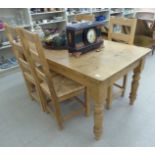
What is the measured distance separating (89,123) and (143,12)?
→ 15.6ft

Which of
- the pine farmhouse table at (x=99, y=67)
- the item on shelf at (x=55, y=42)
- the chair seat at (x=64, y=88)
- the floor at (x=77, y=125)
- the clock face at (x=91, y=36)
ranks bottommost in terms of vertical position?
the floor at (x=77, y=125)

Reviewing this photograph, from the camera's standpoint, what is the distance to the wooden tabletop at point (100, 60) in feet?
4.14

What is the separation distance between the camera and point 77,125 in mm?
1793

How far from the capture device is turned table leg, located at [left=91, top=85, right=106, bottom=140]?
1.26 metres

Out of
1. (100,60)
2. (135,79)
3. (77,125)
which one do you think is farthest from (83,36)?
(77,125)

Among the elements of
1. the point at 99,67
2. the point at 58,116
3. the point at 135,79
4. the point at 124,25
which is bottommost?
the point at 58,116

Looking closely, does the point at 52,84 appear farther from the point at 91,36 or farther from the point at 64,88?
the point at 91,36

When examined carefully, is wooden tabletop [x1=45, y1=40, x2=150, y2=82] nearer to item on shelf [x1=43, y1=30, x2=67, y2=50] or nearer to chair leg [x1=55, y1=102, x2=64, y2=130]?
item on shelf [x1=43, y1=30, x2=67, y2=50]

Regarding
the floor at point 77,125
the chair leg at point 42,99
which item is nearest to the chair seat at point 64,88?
the chair leg at point 42,99

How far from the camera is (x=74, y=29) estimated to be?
1.42m

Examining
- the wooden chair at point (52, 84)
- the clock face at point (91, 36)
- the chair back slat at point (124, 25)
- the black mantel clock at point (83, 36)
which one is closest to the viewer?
the wooden chair at point (52, 84)

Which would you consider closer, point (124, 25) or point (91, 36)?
point (91, 36)

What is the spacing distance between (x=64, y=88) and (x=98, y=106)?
0.42m

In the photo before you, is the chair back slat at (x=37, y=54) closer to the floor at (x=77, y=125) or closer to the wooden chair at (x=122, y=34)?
the floor at (x=77, y=125)
